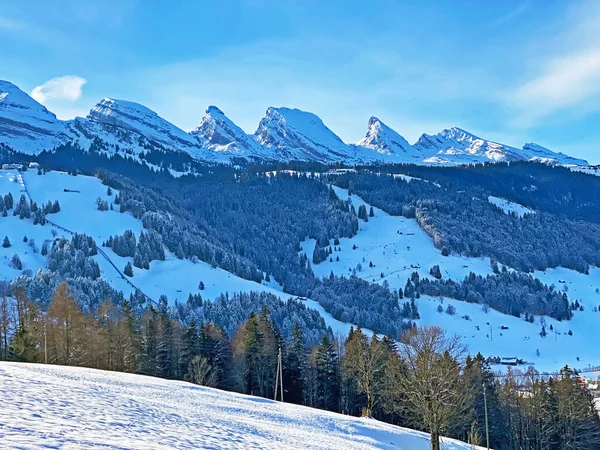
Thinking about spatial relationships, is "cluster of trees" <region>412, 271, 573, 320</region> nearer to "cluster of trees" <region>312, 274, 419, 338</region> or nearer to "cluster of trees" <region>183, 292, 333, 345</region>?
"cluster of trees" <region>312, 274, 419, 338</region>

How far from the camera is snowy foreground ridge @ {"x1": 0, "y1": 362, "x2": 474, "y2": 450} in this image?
1537 centimetres

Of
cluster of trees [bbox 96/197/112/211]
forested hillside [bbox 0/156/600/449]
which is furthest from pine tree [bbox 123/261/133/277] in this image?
cluster of trees [bbox 96/197/112/211]

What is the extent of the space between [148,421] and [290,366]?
158 ft

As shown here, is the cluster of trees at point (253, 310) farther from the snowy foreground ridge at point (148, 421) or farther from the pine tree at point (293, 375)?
the snowy foreground ridge at point (148, 421)

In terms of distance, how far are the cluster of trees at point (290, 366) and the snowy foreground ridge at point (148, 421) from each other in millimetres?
23371

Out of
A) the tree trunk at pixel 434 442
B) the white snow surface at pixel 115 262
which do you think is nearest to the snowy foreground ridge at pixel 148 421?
the tree trunk at pixel 434 442

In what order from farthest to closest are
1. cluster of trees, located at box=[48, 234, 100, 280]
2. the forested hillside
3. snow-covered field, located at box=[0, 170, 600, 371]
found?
snow-covered field, located at box=[0, 170, 600, 371]
cluster of trees, located at box=[48, 234, 100, 280]
the forested hillside

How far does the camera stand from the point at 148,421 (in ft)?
66.4

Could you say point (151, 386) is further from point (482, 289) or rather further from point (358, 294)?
point (482, 289)

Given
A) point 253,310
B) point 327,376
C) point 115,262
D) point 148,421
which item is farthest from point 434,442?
point 115,262

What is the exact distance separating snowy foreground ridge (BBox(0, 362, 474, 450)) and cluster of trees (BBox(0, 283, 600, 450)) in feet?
76.7

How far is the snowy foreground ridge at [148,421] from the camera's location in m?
15.4

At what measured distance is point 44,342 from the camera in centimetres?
5497

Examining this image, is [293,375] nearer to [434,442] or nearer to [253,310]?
[434,442]
